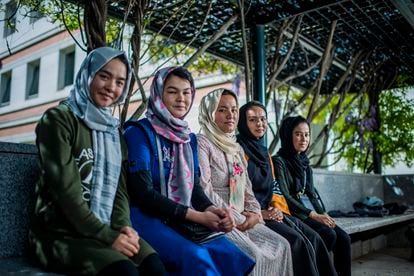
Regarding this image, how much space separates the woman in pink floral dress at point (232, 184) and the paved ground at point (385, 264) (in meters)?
2.31

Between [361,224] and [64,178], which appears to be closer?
[64,178]

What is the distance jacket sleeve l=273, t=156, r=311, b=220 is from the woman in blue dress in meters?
1.34

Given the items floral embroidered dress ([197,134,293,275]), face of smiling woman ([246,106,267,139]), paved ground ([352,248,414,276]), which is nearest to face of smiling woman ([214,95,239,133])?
floral embroidered dress ([197,134,293,275])

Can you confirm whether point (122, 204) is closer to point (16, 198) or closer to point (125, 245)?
point (125, 245)

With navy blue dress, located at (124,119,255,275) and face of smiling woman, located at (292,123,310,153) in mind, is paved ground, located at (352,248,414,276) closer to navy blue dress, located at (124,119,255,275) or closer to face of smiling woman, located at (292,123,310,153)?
face of smiling woman, located at (292,123,310,153)

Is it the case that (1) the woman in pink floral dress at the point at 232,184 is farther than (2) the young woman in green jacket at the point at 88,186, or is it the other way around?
(1) the woman in pink floral dress at the point at 232,184

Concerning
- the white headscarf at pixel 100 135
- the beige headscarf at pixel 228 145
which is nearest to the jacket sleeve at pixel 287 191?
the beige headscarf at pixel 228 145

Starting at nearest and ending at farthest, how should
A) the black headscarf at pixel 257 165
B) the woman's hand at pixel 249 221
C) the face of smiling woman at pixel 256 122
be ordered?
the woman's hand at pixel 249 221
the black headscarf at pixel 257 165
the face of smiling woman at pixel 256 122

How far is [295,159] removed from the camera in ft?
13.0

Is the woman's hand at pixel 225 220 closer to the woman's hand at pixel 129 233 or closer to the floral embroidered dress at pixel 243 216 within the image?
the floral embroidered dress at pixel 243 216

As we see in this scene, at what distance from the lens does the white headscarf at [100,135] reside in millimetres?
Result: 2008

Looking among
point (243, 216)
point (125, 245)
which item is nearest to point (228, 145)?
point (243, 216)

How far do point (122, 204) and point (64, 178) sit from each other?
39 cm

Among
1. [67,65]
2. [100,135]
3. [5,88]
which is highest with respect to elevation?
[67,65]
